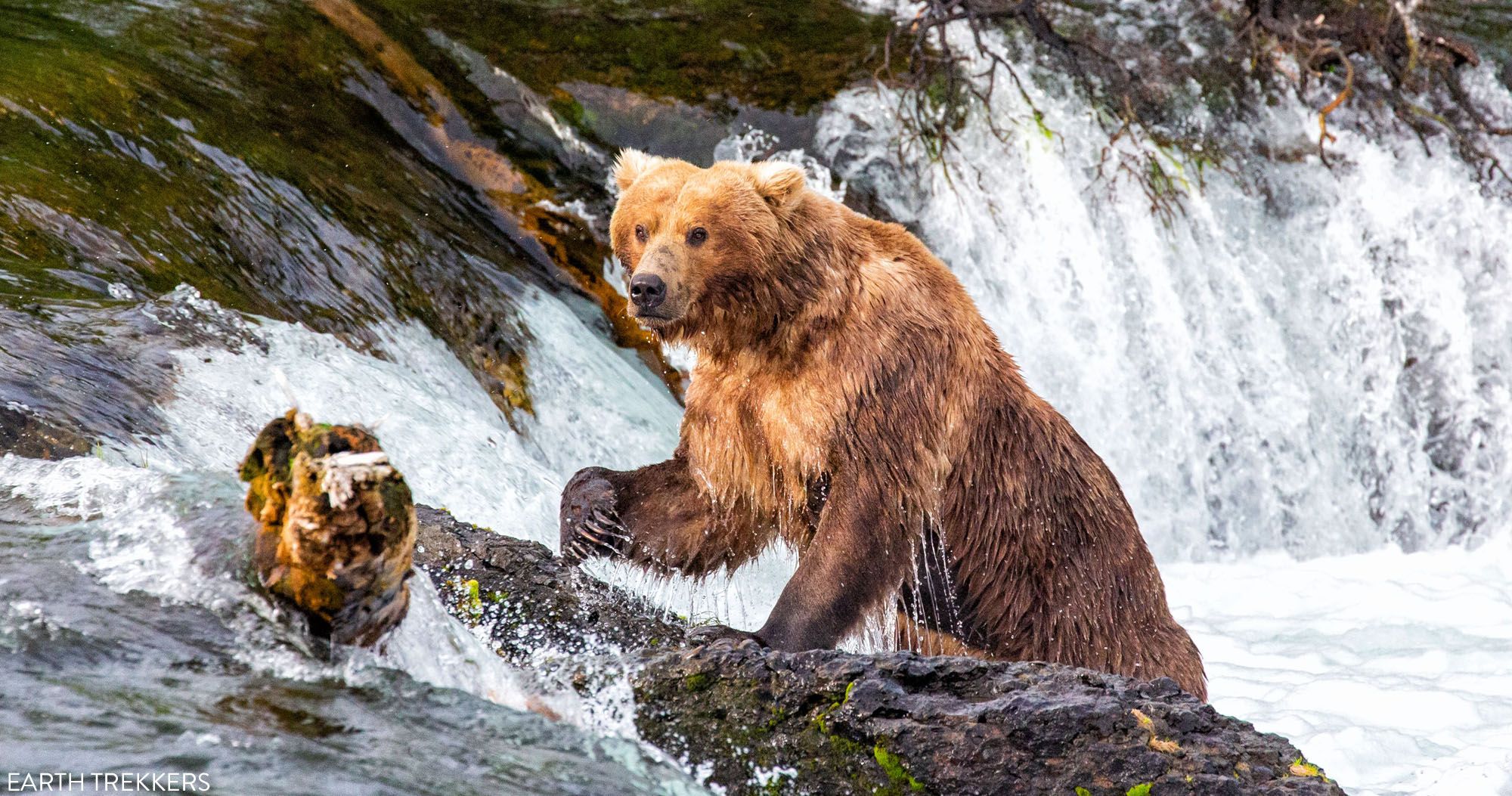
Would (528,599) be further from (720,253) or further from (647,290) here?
(720,253)

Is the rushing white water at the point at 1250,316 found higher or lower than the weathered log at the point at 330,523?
higher

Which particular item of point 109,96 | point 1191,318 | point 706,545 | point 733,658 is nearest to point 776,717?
point 733,658

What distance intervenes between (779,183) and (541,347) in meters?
2.96

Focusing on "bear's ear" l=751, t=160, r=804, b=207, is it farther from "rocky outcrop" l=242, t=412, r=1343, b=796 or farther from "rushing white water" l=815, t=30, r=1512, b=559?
"rushing white water" l=815, t=30, r=1512, b=559

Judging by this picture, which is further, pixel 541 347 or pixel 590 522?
pixel 541 347

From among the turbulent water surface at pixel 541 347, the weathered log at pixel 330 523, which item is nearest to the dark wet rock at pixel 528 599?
the turbulent water surface at pixel 541 347

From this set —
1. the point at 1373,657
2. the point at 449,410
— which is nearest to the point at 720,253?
the point at 449,410

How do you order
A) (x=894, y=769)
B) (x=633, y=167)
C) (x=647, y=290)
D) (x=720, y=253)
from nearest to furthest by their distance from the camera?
(x=894, y=769)
(x=647, y=290)
(x=720, y=253)
(x=633, y=167)

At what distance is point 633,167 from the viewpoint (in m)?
4.23

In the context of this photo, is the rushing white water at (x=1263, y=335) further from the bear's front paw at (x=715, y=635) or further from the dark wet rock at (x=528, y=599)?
the dark wet rock at (x=528, y=599)

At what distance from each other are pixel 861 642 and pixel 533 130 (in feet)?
16.5

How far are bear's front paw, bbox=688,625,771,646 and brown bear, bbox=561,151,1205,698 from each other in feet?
1.45

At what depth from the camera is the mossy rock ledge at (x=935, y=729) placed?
251 cm

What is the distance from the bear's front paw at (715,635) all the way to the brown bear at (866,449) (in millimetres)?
442
